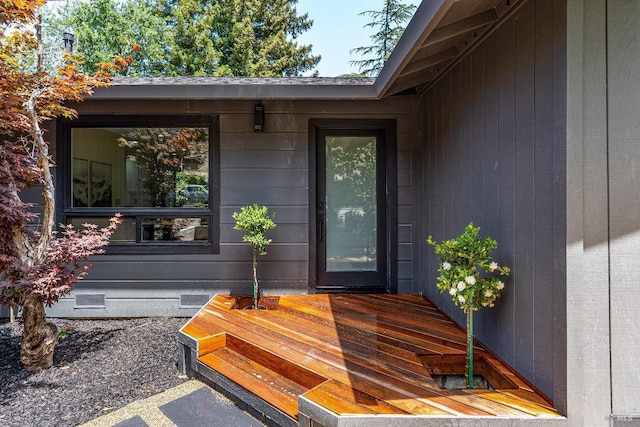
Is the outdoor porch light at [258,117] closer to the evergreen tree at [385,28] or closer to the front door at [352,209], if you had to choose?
the front door at [352,209]

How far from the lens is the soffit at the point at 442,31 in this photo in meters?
1.96

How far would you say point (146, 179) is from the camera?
13.2 ft

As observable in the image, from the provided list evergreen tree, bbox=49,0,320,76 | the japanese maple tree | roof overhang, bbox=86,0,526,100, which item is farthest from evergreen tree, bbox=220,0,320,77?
the japanese maple tree

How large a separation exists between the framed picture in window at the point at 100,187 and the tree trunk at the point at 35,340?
150 centimetres

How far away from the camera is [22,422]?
2088 millimetres

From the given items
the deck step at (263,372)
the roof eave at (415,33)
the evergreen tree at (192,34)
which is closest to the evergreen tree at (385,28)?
the evergreen tree at (192,34)

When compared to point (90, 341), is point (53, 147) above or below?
above

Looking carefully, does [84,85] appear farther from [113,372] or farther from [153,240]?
[113,372]

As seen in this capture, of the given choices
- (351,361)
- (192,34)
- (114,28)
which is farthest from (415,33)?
(114,28)

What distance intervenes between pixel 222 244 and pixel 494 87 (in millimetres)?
3109

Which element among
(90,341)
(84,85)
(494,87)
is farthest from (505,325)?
(84,85)

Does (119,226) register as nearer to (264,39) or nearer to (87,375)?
(87,375)

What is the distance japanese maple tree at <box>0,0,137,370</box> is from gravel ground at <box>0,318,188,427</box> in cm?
25

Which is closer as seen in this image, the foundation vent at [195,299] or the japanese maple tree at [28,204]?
the japanese maple tree at [28,204]
